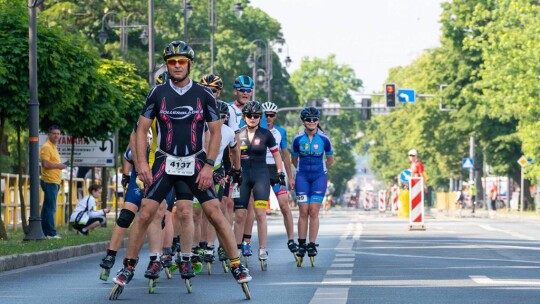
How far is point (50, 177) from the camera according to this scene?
1053 inches

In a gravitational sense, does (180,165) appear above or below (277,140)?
below

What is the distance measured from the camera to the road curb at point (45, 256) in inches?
722

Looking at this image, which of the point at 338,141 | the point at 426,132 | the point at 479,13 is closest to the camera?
the point at 479,13

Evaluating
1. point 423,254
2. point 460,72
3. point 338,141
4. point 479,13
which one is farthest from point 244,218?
point 338,141

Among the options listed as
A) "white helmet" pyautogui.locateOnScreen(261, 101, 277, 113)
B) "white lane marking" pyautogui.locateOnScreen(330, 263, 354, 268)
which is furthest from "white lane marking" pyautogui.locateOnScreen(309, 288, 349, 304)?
"white helmet" pyautogui.locateOnScreen(261, 101, 277, 113)

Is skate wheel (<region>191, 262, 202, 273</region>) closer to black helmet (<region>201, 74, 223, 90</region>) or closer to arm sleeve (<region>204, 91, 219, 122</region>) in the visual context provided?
arm sleeve (<region>204, 91, 219, 122</region>)

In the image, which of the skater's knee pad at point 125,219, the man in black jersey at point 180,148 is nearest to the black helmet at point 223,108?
the skater's knee pad at point 125,219

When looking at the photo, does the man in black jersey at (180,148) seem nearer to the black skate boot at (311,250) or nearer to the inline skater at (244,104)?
the inline skater at (244,104)

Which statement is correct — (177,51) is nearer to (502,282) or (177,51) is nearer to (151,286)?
(151,286)

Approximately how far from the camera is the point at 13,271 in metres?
18.0

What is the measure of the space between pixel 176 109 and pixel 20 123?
1418 centimetres

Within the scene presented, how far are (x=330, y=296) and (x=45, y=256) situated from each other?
318 inches

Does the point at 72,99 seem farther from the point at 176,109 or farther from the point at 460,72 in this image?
the point at 460,72

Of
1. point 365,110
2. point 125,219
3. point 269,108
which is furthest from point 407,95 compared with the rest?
point 125,219
